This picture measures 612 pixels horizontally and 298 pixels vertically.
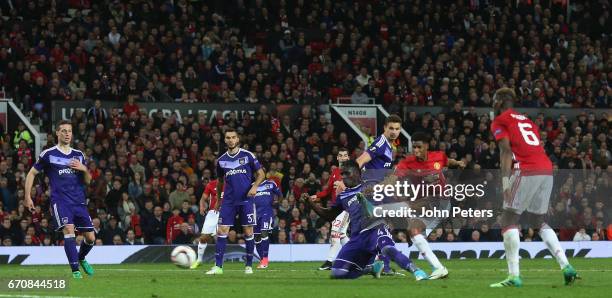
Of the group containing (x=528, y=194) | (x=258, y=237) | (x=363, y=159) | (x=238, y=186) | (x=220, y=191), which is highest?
(x=363, y=159)

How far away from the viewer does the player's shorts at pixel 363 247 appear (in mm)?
16797

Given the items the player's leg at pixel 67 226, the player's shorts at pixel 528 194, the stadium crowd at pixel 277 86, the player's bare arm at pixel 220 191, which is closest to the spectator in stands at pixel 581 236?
the stadium crowd at pixel 277 86

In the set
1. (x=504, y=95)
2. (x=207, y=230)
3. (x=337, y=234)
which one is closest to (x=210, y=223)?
(x=207, y=230)

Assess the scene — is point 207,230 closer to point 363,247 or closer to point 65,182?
point 65,182

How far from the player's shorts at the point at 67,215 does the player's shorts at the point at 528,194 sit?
722 cm

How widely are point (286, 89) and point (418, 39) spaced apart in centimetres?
622

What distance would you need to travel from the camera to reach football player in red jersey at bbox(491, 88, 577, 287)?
14.8 m

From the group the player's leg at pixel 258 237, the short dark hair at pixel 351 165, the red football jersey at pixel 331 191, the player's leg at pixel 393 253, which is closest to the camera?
the player's leg at pixel 393 253

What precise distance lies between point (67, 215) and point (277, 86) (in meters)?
16.3

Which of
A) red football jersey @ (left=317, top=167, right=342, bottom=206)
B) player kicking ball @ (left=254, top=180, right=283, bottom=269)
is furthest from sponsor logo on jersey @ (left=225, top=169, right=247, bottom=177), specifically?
player kicking ball @ (left=254, top=180, right=283, bottom=269)

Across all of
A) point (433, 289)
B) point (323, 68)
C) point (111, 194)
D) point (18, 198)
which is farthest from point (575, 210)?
point (433, 289)

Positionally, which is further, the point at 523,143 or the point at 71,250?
the point at 71,250

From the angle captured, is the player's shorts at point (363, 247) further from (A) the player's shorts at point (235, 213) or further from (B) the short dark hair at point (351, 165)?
(A) the player's shorts at point (235, 213)

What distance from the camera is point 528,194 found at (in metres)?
15.0
